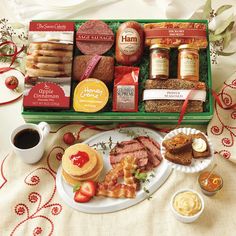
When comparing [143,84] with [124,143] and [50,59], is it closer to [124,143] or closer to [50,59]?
[124,143]

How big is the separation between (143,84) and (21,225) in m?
0.65

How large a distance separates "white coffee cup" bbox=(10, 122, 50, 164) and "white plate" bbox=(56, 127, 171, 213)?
0.10 meters

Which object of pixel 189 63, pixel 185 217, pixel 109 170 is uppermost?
pixel 189 63

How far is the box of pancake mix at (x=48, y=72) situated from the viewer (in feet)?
4.98

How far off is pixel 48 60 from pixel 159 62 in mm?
397

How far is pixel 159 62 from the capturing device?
1518mm

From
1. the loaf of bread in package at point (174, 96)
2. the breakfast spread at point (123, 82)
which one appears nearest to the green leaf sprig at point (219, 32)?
the breakfast spread at point (123, 82)

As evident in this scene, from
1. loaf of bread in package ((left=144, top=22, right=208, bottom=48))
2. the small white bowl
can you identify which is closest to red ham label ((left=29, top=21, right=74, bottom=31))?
loaf of bread in package ((left=144, top=22, right=208, bottom=48))

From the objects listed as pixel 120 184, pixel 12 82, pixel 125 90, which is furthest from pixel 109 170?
pixel 12 82

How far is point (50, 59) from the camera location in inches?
60.6

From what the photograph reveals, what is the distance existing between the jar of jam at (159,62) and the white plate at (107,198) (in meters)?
0.20

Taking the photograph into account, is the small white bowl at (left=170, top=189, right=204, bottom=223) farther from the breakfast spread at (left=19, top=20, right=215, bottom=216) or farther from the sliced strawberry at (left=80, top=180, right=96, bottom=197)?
the sliced strawberry at (left=80, top=180, right=96, bottom=197)

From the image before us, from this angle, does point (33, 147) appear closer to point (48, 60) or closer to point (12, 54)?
point (48, 60)

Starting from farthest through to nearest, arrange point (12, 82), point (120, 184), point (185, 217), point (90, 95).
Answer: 1. point (12, 82)
2. point (90, 95)
3. point (120, 184)
4. point (185, 217)
